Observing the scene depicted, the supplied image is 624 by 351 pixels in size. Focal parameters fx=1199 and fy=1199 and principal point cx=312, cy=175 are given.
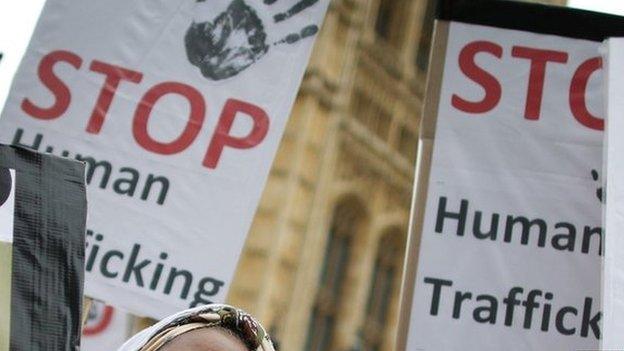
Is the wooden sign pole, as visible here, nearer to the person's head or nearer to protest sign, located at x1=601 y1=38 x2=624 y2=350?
protest sign, located at x1=601 y1=38 x2=624 y2=350

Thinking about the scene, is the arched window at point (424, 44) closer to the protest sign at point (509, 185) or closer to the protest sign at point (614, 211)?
the protest sign at point (509, 185)

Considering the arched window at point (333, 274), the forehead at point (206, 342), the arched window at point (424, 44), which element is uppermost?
the arched window at point (424, 44)

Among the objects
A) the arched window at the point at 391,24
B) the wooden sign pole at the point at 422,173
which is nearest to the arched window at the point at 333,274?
the arched window at the point at 391,24

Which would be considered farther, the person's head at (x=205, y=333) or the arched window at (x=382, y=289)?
the arched window at (x=382, y=289)

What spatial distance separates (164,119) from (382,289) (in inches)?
866

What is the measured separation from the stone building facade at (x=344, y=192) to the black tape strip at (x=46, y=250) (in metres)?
18.8

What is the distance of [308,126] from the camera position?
2281 centimetres

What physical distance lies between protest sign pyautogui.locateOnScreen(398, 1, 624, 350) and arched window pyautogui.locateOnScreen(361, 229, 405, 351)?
21.2 m

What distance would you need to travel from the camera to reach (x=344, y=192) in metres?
24.2

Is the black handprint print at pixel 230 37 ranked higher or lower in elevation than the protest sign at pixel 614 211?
higher

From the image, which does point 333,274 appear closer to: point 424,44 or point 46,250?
point 424,44

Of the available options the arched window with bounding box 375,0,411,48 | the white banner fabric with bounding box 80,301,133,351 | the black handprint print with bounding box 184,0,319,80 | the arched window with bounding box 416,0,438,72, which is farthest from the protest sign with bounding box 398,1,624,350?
the arched window with bounding box 416,0,438,72

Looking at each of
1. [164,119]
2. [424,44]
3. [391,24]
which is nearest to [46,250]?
[164,119]

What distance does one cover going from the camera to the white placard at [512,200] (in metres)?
3.15
